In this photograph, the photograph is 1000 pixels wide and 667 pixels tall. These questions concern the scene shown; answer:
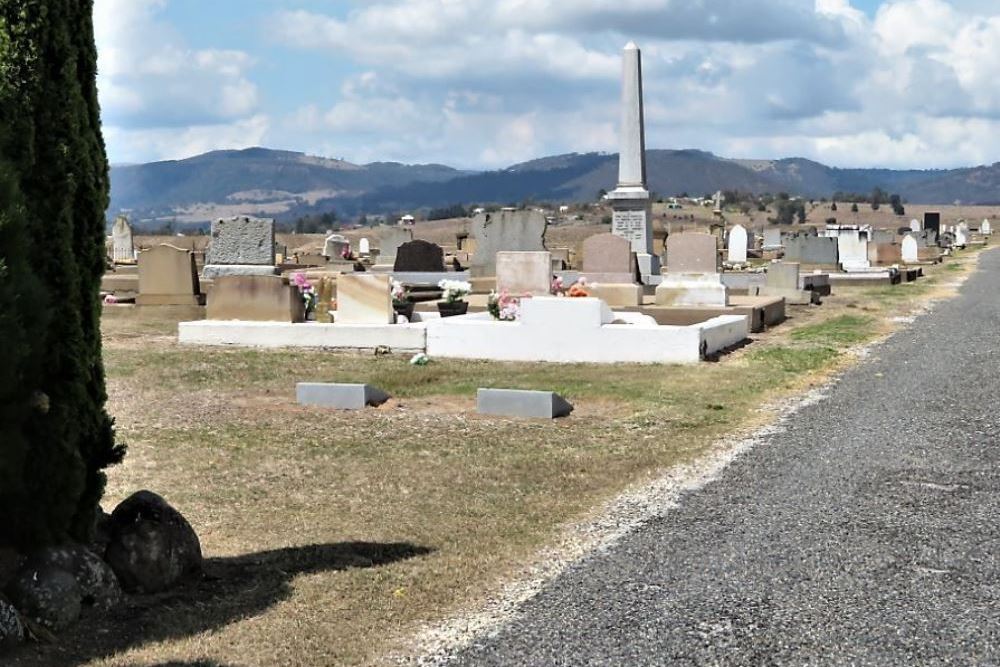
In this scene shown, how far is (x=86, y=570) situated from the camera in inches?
200

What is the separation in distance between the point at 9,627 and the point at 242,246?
658 inches

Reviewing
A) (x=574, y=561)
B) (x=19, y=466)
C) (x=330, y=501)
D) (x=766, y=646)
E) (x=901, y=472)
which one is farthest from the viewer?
(x=901, y=472)

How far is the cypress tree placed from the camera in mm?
5070

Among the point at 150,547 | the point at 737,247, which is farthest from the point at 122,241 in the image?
the point at 150,547

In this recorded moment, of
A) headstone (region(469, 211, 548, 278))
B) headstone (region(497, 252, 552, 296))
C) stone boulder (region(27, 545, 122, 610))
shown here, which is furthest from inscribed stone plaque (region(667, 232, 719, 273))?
stone boulder (region(27, 545, 122, 610))

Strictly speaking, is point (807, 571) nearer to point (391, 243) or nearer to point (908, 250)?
point (391, 243)

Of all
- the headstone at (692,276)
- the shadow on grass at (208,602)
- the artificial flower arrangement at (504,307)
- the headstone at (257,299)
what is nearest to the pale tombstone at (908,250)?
the headstone at (692,276)

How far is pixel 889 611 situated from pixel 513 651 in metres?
1.67

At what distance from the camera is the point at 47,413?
5.18 metres

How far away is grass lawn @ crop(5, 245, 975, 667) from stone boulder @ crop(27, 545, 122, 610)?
111mm

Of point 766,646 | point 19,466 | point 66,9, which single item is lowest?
point 766,646

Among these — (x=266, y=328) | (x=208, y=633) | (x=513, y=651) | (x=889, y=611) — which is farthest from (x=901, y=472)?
(x=266, y=328)

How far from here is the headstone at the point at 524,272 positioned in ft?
59.0

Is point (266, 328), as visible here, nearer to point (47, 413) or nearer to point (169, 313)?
point (169, 313)
